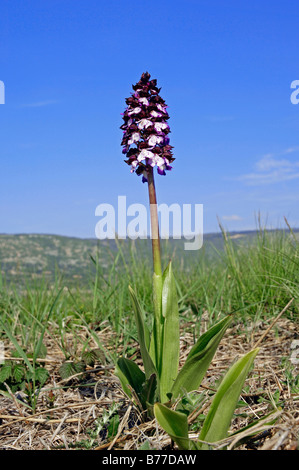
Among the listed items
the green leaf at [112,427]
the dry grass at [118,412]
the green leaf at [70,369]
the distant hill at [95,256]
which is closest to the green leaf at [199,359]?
the dry grass at [118,412]

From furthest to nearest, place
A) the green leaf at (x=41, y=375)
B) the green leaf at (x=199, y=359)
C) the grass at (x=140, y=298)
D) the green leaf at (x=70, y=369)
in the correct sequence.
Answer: the grass at (x=140, y=298), the green leaf at (x=70, y=369), the green leaf at (x=41, y=375), the green leaf at (x=199, y=359)

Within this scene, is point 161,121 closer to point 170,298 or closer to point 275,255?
point 170,298

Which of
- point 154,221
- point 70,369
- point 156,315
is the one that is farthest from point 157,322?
point 70,369

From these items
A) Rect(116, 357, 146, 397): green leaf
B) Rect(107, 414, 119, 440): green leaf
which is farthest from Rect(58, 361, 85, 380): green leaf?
Rect(107, 414, 119, 440): green leaf

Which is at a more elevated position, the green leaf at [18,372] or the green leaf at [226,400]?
the green leaf at [226,400]

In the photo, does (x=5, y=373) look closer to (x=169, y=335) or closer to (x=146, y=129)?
(x=169, y=335)

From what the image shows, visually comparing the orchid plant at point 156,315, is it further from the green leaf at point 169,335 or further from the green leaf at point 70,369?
the green leaf at point 70,369
